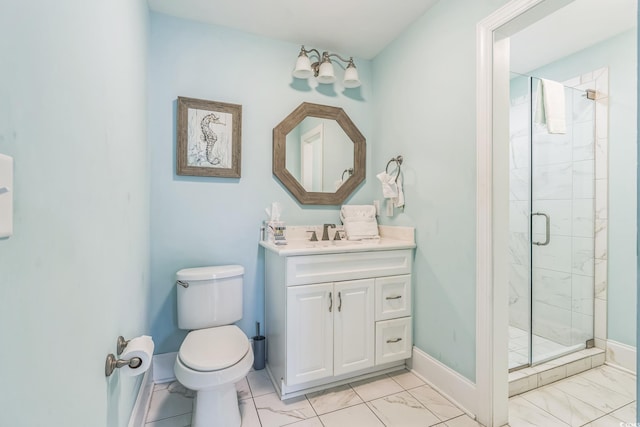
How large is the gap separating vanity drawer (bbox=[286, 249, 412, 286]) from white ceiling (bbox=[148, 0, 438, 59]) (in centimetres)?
160

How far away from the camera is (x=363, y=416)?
1.63 meters

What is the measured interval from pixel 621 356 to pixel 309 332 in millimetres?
2277

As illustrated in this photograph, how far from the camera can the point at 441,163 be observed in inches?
74.0

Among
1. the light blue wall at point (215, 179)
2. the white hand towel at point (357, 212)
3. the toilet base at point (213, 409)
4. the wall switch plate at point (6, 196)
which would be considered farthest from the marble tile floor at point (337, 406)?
the wall switch plate at point (6, 196)

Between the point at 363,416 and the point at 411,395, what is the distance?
14.7 inches

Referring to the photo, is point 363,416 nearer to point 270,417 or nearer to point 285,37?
point 270,417

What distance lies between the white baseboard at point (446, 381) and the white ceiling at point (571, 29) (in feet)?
7.77

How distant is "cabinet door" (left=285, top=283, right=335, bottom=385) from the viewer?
1.74 meters

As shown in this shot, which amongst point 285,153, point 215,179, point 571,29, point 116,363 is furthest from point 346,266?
point 571,29

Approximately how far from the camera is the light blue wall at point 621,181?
7.06 ft

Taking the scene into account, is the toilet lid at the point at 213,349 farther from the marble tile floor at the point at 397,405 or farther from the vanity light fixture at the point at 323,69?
the vanity light fixture at the point at 323,69

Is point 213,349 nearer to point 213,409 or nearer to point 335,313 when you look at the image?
point 213,409

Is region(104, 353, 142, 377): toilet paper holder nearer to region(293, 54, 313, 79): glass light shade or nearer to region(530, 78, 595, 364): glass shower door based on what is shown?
region(293, 54, 313, 79): glass light shade

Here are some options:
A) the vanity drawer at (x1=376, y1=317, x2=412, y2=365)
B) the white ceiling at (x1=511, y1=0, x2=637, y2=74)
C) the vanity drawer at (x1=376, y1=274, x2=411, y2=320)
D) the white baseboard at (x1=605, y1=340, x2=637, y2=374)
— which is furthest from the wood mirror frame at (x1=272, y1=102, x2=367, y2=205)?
the white baseboard at (x1=605, y1=340, x2=637, y2=374)
